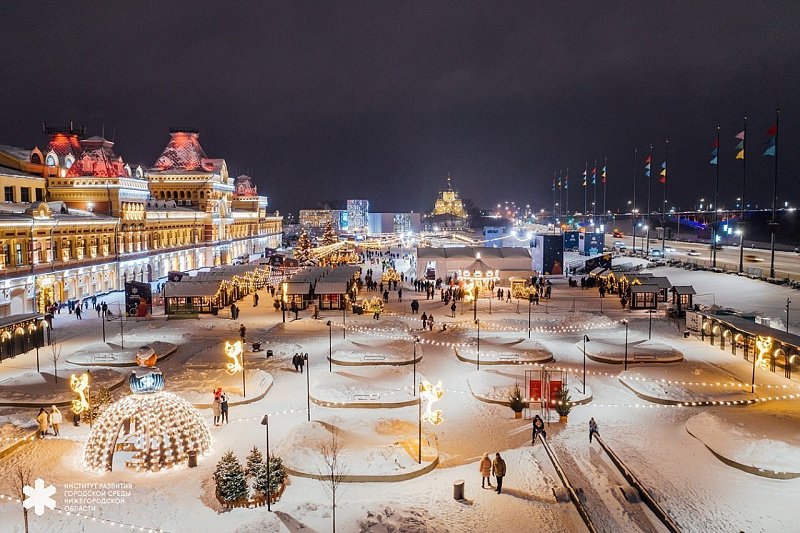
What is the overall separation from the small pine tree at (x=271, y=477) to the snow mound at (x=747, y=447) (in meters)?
11.7

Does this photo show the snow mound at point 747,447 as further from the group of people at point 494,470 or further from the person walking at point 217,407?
the person walking at point 217,407

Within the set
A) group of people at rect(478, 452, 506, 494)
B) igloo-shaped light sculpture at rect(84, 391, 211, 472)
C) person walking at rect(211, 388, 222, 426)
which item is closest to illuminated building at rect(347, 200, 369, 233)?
person walking at rect(211, 388, 222, 426)

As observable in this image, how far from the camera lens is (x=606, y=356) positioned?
27.4 m

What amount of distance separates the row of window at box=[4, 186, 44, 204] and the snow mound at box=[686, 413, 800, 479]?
52852mm

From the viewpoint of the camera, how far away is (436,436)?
1812cm

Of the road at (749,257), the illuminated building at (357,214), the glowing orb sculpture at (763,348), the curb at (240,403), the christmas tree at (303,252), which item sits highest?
the illuminated building at (357,214)

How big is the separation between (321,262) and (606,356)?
44.3 metres

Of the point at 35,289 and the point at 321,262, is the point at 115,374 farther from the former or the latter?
the point at 321,262

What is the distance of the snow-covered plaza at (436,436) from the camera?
13.3 m

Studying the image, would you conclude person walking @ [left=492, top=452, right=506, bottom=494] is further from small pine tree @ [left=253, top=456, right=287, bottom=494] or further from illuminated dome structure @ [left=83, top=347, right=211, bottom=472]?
illuminated dome structure @ [left=83, top=347, right=211, bottom=472]

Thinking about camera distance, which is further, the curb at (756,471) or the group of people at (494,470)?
the curb at (756,471)

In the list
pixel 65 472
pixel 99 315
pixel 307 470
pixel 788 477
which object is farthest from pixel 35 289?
pixel 788 477

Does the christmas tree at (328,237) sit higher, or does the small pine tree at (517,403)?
the christmas tree at (328,237)

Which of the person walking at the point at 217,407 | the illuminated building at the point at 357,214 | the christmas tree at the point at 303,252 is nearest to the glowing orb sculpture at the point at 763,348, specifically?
the person walking at the point at 217,407
